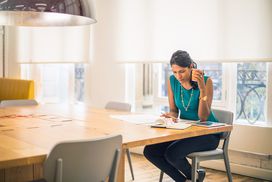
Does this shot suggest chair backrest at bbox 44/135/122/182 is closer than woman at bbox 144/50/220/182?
Yes

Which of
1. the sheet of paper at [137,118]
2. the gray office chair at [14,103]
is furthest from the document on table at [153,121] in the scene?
the gray office chair at [14,103]

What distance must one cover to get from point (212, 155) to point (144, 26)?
2.25 m

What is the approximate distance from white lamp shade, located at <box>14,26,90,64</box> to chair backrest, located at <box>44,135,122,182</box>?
11.5 feet

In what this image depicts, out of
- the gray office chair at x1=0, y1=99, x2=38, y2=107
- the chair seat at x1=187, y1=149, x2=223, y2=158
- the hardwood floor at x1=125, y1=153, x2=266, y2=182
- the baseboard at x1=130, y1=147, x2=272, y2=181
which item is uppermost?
the gray office chair at x1=0, y1=99, x2=38, y2=107

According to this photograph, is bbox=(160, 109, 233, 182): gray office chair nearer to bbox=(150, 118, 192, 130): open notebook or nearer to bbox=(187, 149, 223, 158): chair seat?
bbox=(187, 149, 223, 158): chair seat

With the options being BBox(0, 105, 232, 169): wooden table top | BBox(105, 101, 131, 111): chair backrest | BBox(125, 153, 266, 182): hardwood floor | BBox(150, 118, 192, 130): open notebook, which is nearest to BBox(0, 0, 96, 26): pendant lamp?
BBox(0, 105, 232, 169): wooden table top

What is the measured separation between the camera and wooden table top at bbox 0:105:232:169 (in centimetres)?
171

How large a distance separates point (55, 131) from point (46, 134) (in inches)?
4.2

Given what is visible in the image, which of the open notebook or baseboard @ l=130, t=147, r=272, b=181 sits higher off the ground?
the open notebook

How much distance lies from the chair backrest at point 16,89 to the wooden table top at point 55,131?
2.51m

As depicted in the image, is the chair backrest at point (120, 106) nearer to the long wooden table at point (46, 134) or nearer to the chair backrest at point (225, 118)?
the long wooden table at point (46, 134)

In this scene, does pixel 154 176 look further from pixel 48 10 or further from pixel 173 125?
pixel 48 10

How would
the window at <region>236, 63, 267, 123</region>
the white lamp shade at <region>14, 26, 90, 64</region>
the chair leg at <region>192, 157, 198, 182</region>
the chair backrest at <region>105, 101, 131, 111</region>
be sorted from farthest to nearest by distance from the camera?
the white lamp shade at <region>14, 26, 90, 64</region>, the window at <region>236, 63, 267, 123</region>, the chair backrest at <region>105, 101, 131, 111</region>, the chair leg at <region>192, 157, 198, 182</region>

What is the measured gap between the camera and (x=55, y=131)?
2.23 meters
